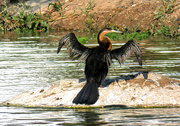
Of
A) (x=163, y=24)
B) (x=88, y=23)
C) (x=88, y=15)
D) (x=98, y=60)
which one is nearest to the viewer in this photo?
(x=98, y=60)

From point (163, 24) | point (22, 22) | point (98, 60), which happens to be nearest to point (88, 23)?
point (22, 22)

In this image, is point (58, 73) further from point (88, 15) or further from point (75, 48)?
point (88, 15)

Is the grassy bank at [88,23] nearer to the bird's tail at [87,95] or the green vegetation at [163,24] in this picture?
the green vegetation at [163,24]

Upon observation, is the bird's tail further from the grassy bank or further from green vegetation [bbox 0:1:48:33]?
green vegetation [bbox 0:1:48:33]

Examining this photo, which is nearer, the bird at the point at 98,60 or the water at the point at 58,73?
the water at the point at 58,73

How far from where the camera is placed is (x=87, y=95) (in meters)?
8.19

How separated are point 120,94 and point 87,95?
657 millimetres

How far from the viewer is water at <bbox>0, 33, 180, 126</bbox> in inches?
279

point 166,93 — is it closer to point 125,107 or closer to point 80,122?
point 125,107

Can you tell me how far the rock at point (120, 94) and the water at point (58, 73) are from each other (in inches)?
12.7

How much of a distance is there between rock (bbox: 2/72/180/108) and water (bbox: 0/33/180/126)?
0.32 meters

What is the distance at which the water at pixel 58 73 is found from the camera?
710 centimetres

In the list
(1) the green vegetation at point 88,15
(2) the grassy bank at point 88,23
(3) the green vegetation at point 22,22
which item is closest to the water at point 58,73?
(2) the grassy bank at point 88,23

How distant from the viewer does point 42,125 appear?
22.2 feet
